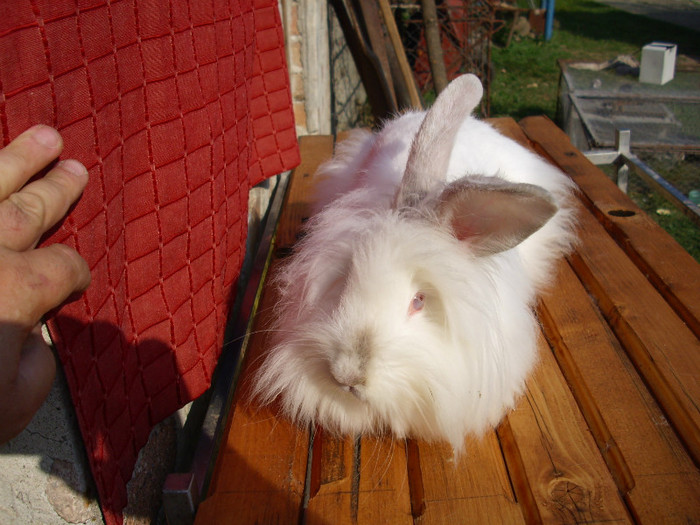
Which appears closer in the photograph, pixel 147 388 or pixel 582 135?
pixel 147 388

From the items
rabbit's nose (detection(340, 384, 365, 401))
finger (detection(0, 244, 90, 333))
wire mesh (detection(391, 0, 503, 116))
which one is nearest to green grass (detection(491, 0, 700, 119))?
wire mesh (detection(391, 0, 503, 116))

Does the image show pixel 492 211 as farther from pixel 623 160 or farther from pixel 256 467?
pixel 623 160

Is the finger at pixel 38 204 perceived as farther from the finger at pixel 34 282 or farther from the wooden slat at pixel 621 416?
the wooden slat at pixel 621 416

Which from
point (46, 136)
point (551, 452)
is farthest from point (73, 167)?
point (551, 452)

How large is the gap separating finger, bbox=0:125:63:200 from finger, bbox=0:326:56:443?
0.72 ft

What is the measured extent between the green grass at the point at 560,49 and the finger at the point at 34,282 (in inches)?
236

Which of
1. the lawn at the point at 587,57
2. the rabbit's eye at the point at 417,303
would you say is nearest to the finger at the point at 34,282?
the rabbit's eye at the point at 417,303

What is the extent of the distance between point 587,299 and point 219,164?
1.20 m

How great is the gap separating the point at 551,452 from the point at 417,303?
463mm

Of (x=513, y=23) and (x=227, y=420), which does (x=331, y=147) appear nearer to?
(x=227, y=420)

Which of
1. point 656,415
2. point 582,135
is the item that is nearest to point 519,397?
point 656,415

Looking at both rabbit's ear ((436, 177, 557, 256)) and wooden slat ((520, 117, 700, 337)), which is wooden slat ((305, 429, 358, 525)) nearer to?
rabbit's ear ((436, 177, 557, 256))

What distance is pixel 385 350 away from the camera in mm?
1229

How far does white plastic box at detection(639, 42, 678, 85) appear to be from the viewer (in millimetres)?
5738
